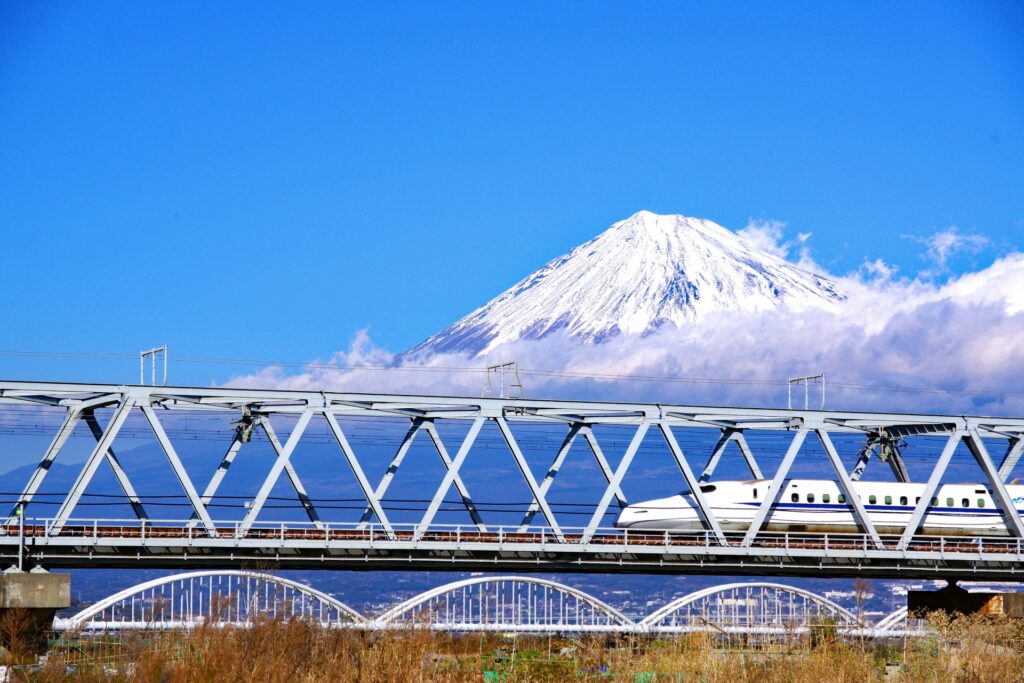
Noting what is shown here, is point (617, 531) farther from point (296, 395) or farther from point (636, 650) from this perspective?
point (296, 395)

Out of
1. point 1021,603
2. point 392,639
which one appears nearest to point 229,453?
point 392,639

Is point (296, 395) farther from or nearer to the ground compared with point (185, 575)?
farther from the ground

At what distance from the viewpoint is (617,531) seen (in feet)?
248

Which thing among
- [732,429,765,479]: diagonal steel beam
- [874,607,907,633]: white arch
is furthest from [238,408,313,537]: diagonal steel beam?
[874,607,907,633]: white arch

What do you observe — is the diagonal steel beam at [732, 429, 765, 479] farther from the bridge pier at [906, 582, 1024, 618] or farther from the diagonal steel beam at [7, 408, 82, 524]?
the diagonal steel beam at [7, 408, 82, 524]

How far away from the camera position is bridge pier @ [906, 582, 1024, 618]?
81062 mm

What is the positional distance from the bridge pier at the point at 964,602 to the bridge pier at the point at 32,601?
4712cm

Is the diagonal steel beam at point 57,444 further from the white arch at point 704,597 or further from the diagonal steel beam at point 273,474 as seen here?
the white arch at point 704,597

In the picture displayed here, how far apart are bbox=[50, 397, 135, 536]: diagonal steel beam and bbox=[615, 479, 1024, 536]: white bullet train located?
29.3 meters

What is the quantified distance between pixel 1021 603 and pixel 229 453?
42965 mm

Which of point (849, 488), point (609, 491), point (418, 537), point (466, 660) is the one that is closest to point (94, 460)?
point (418, 537)

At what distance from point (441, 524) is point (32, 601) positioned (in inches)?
718

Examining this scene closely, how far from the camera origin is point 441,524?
6925cm

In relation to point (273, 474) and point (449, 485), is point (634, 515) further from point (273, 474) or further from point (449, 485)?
point (273, 474)
